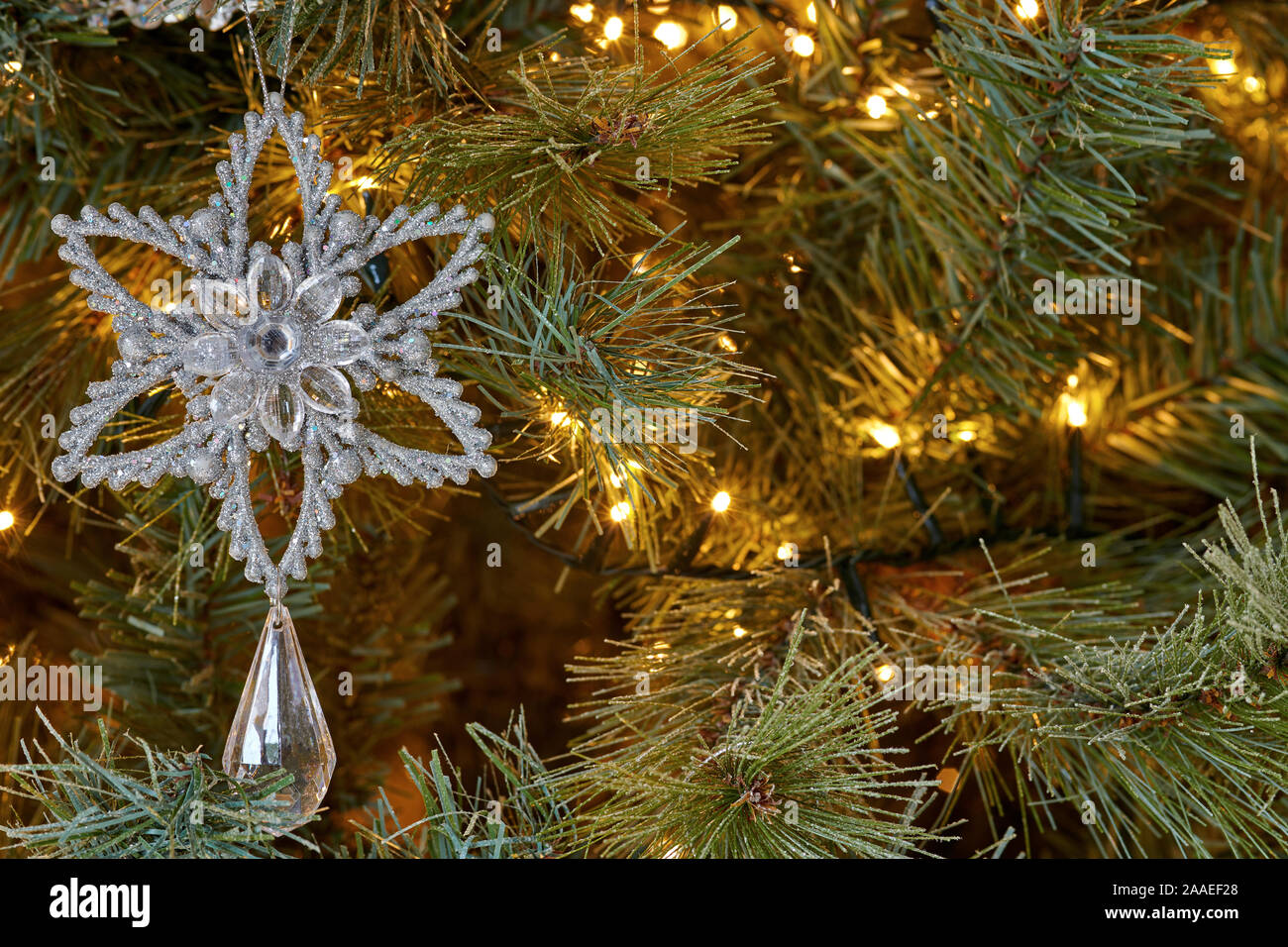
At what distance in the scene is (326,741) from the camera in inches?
14.2

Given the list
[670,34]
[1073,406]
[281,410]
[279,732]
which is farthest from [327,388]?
[1073,406]

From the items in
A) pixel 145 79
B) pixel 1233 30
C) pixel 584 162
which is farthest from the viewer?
pixel 1233 30

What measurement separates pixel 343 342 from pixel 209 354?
43mm

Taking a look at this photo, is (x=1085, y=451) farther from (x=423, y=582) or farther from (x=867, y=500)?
(x=423, y=582)

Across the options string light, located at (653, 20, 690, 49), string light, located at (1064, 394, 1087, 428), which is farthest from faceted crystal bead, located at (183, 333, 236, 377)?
string light, located at (1064, 394, 1087, 428)

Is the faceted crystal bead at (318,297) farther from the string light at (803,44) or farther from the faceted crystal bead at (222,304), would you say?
the string light at (803,44)

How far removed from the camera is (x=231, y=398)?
338 mm

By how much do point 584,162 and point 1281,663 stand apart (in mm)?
284

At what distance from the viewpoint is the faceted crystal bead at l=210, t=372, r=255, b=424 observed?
0.34 meters

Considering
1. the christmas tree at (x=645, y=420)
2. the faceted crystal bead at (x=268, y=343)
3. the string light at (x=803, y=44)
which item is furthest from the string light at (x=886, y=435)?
the faceted crystal bead at (x=268, y=343)

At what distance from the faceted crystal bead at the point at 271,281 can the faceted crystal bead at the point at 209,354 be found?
18 millimetres

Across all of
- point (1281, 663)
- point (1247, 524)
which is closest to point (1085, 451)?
point (1247, 524)

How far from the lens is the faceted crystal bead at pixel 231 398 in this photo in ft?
1.11
